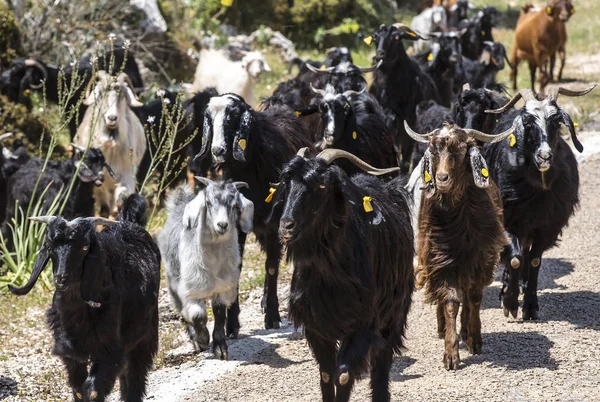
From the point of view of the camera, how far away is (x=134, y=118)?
1412 cm

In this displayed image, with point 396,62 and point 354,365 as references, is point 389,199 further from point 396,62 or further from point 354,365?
point 396,62

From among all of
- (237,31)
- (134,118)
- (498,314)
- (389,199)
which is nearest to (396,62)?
(134,118)

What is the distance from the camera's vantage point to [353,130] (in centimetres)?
1129

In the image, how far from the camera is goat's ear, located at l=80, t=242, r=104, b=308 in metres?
7.12

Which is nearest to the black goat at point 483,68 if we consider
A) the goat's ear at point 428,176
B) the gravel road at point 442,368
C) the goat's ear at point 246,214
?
the gravel road at point 442,368

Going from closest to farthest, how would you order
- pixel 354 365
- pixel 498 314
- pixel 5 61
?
pixel 354 365, pixel 498 314, pixel 5 61

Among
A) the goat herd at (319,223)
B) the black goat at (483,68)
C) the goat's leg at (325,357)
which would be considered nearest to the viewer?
the goat herd at (319,223)

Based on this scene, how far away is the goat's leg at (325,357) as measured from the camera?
287 inches

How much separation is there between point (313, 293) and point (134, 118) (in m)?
7.54

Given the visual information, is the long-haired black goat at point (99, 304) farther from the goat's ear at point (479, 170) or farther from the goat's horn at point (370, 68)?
the goat's horn at point (370, 68)

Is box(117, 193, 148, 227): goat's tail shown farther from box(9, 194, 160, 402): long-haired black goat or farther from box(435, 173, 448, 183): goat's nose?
box(435, 173, 448, 183): goat's nose

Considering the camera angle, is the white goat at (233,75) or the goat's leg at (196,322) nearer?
the goat's leg at (196,322)

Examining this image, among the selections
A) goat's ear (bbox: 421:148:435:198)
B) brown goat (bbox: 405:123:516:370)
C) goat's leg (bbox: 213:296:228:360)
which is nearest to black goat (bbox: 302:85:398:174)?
goat's ear (bbox: 421:148:435:198)

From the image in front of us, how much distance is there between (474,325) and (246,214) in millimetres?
2093
